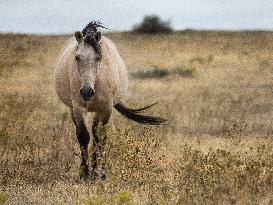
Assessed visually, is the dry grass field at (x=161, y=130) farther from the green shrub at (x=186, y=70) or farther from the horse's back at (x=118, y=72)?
the horse's back at (x=118, y=72)

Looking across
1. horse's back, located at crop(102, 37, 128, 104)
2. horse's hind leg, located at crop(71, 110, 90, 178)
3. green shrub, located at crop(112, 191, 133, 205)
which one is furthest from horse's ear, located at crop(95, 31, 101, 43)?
green shrub, located at crop(112, 191, 133, 205)

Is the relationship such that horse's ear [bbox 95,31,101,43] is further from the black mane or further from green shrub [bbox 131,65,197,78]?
green shrub [bbox 131,65,197,78]

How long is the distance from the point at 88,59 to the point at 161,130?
509cm

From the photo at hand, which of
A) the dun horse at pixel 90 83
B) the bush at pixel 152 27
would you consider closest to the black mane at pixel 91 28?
the dun horse at pixel 90 83

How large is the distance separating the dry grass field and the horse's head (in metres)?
0.69

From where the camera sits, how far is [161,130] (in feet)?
43.5

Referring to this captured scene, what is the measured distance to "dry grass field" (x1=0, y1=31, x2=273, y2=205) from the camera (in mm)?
7133

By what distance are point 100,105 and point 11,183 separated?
1.77m

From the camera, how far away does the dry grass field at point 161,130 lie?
7.13 meters

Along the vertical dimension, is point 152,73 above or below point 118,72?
below

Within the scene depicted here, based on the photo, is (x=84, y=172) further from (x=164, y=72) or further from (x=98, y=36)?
(x=164, y=72)

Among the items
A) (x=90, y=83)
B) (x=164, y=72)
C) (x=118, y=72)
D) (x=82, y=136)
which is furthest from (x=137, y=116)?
(x=164, y=72)

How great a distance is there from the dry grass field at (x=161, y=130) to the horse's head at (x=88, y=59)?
0.69m

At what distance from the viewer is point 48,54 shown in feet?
104
